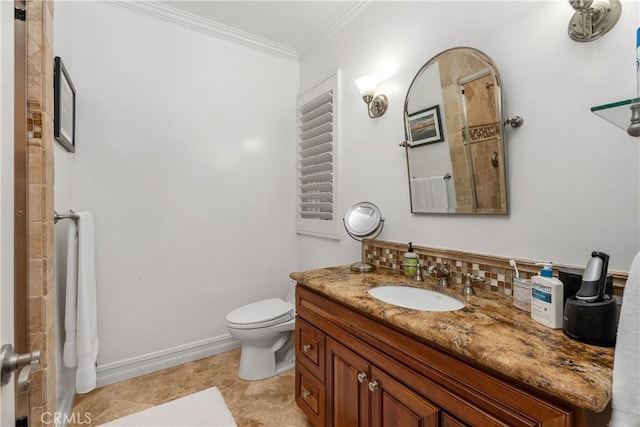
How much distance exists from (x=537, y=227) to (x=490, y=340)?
1.99 feet

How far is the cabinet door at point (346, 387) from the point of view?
1136 mm

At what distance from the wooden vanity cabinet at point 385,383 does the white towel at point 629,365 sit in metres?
0.09

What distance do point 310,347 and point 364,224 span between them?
0.73 metres

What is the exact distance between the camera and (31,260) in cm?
75

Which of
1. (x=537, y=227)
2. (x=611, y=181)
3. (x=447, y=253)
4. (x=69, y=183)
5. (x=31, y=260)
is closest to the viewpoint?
(x=31, y=260)

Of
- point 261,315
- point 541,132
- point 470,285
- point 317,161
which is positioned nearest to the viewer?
point 541,132

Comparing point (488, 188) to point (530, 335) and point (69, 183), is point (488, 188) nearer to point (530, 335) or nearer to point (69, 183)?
point (530, 335)

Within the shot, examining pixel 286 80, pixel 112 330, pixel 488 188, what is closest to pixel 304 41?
pixel 286 80

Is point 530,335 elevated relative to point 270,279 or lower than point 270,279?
elevated

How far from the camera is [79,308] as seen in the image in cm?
147

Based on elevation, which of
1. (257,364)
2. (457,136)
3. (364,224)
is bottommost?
(257,364)

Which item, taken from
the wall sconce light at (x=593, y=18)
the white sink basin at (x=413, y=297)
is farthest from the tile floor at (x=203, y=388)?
the wall sconce light at (x=593, y=18)

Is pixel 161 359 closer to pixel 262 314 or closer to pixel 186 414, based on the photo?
pixel 186 414

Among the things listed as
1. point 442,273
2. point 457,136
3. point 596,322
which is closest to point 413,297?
point 442,273
